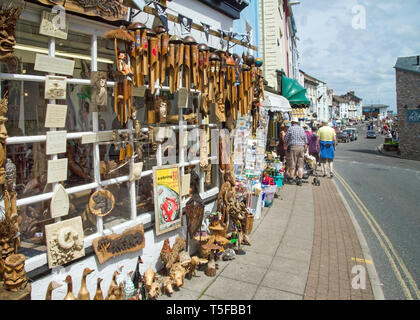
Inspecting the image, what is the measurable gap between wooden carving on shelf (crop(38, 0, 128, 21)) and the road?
451cm

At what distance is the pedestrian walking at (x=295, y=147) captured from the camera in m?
9.66

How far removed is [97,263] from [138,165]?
1.15 metres

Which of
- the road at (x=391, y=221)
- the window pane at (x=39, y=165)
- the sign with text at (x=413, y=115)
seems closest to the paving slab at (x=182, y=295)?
the window pane at (x=39, y=165)

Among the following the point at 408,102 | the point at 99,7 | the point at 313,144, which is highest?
the point at 408,102

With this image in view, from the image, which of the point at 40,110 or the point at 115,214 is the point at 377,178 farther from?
the point at 40,110

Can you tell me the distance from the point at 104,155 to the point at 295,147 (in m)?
7.32

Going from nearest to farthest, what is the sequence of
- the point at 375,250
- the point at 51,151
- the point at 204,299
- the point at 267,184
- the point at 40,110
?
the point at 51,151 < the point at 40,110 < the point at 204,299 < the point at 375,250 < the point at 267,184

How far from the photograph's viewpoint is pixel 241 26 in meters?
10.6

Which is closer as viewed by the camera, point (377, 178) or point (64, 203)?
point (64, 203)

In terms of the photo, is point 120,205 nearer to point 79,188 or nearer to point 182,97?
point 79,188

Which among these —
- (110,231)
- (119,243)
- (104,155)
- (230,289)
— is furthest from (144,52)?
(230,289)

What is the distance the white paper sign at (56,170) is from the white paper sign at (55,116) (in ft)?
1.07

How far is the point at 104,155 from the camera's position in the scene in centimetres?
351
